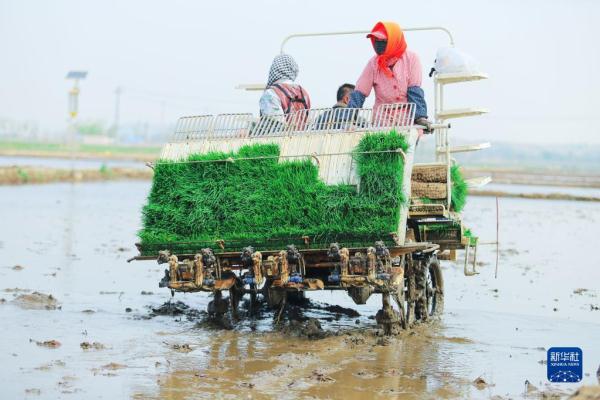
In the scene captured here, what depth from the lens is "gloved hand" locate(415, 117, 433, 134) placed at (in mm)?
11133

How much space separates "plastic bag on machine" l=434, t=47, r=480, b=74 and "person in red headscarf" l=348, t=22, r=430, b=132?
1.37 feet

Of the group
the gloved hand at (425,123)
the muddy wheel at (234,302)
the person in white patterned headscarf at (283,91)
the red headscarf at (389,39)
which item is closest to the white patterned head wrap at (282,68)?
the person in white patterned headscarf at (283,91)

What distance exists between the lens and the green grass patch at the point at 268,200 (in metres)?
10.2

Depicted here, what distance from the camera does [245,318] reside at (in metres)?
12.5

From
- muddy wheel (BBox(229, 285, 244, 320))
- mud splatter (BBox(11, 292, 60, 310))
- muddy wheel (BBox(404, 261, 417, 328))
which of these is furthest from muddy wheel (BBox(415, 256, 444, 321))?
mud splatter (BBox(11, 292, 60, 310))

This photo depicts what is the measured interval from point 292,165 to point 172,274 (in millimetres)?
1681

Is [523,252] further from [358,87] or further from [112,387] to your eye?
[112,387]

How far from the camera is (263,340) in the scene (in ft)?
35.9

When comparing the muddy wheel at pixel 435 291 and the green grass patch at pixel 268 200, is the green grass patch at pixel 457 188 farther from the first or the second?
the green grass patch at pixel 268 200

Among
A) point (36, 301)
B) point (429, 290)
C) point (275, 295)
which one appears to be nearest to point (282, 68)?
point (275, 295)

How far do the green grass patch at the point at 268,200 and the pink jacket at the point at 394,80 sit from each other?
1470 millimetres

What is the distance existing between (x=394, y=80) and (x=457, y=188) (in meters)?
1.67

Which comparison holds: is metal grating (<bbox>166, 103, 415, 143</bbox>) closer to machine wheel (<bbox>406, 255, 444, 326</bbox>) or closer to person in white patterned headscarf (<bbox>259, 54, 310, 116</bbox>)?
person in white patterned headscarf (<bbox>259, 54, 310, 116</bbox>)

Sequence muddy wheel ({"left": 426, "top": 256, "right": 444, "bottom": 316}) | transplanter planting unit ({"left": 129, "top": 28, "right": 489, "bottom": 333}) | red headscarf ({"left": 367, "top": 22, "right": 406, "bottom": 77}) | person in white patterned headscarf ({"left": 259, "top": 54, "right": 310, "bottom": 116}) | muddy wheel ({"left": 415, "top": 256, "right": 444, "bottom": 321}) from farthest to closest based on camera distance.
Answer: muddy wheel ({"left": 426, "top": 256, "right": 444, "bottom": 316}) → muddy wheel ({"left": 415, "top": 256, "right": 444, "bottom": 321}) → person in white patterned headscarf ({"left": 259, "top": 54, "right": 310, "bottom": 116}) → red headscarf ({"left": 367, "top": 22, "right": 406, "bottom": 77}) → transplanter planting unit ({"left": 129, "top": 28, "right": 489, "bottom": 333})
